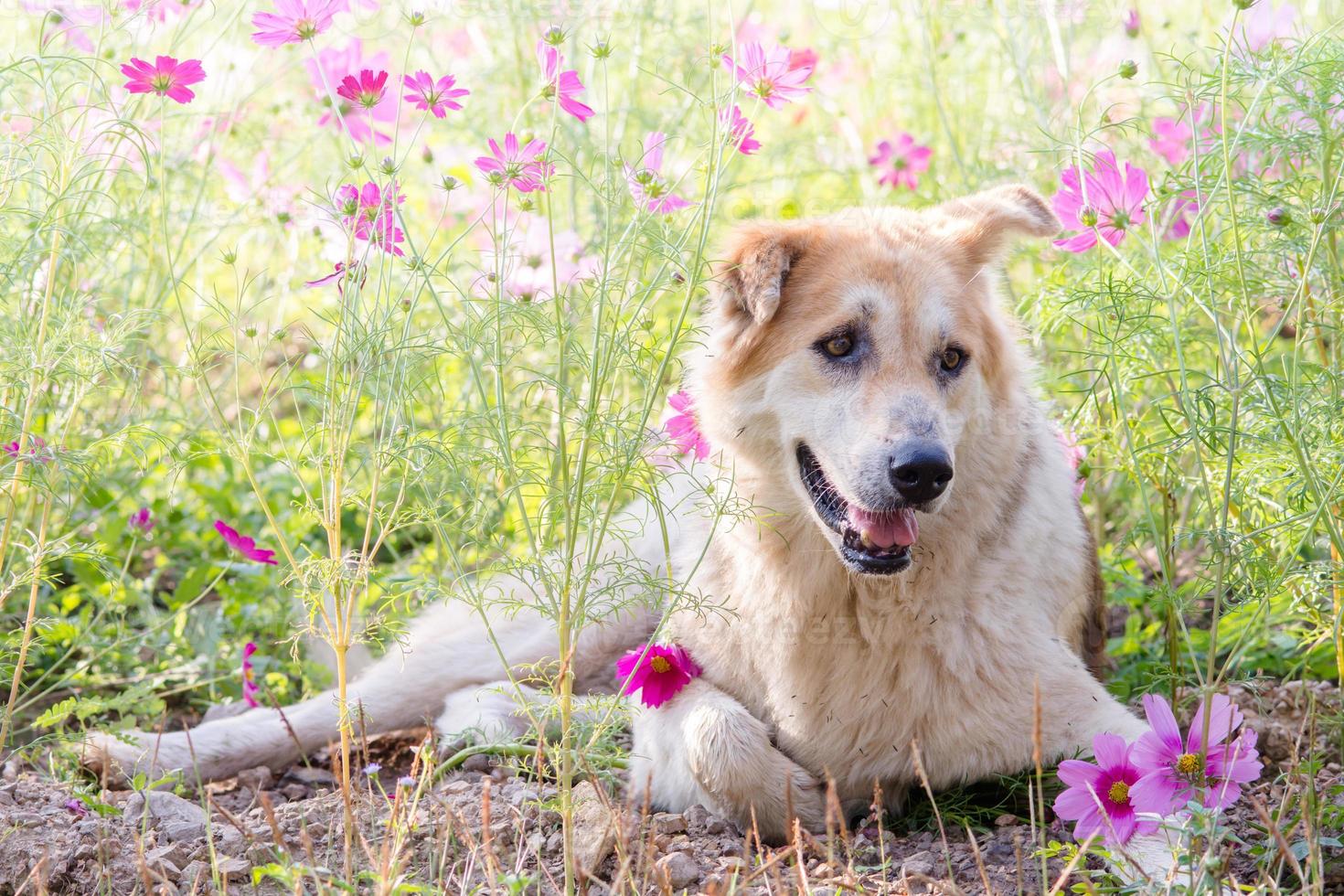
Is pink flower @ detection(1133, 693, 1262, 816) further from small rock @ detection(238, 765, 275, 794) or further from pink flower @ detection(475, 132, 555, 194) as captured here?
small rock @ detection(238, 765, 275, 794)

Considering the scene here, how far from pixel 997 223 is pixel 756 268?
0.68 meters

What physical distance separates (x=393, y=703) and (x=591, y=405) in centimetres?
184

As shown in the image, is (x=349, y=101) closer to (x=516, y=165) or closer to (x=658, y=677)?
(x=516, y=165)

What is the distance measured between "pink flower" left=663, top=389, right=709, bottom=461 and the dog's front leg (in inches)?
23.4

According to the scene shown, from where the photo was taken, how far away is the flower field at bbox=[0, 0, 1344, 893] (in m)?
2.50

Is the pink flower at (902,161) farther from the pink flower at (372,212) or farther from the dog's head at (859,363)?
the pink flower at (372,212)

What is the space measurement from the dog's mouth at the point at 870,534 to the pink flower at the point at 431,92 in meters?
1.12

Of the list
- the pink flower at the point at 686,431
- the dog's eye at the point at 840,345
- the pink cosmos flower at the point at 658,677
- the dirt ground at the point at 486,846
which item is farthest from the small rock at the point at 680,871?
the dog's eye at the point at 840,345

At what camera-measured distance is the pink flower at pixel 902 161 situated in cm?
509

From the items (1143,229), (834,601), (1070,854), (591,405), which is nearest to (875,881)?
(1070,854)

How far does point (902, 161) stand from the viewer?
508cm

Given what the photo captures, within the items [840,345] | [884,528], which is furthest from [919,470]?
[840,345]

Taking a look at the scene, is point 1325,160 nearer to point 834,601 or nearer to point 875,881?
point 834,601

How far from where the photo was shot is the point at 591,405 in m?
2.38
